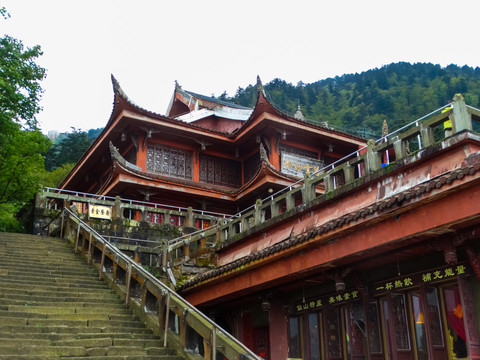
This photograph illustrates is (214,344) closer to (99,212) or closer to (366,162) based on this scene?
(366,162)

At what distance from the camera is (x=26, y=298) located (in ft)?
30.5

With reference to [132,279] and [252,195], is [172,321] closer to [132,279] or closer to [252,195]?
[132,279]

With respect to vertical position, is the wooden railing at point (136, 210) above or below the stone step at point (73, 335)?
above

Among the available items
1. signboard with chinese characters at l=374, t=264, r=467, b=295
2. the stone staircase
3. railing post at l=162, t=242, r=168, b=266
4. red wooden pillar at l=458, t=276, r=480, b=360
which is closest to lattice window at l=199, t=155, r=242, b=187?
railing post at l=162, t=242, r=168, b=266

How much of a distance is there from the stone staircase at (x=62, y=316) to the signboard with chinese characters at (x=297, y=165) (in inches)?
517

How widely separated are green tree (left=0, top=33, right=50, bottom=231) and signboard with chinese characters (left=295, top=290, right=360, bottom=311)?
31.8 ft

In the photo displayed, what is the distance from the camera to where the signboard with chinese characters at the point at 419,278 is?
8.27 meters

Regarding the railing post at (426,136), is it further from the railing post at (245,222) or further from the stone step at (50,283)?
the stone step at (50,283)

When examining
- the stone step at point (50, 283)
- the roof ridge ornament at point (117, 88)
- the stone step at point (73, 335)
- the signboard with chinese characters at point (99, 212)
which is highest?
the roof ridge ornament at point (117, 88)

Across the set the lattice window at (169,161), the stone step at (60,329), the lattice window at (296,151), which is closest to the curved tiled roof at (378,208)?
the stone step at (60,329)

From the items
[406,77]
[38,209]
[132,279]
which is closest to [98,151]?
[38,209]

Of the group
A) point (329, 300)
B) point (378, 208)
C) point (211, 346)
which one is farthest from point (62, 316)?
point (378, 208)

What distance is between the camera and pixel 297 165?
24062mm

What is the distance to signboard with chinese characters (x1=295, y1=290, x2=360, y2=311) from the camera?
33.1ft
